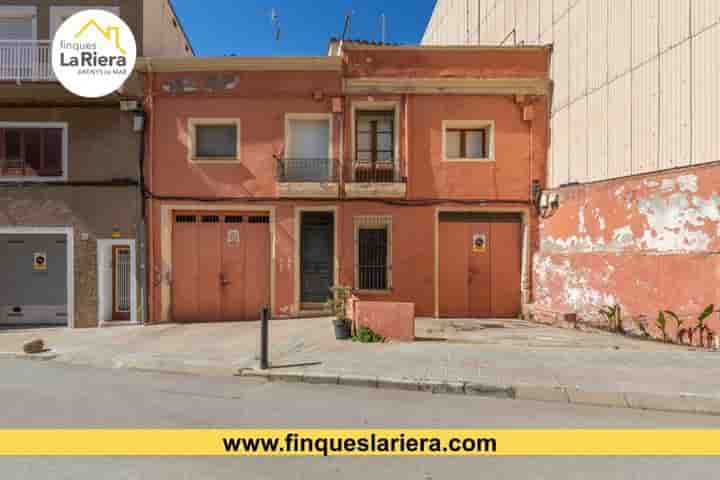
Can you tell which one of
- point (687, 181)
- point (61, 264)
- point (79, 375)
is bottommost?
point (79, 375)

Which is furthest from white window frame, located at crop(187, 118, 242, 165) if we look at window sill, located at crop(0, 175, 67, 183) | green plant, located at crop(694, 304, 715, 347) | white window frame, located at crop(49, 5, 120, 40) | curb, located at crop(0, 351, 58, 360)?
green plant, located at crop(694, 304, 715, 347)

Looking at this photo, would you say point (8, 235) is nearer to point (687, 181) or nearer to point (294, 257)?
point (294, 257)

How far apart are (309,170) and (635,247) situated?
7.68m

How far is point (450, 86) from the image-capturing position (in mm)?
10758

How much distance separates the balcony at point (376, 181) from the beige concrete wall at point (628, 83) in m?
4.08

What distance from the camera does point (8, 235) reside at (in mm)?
11258

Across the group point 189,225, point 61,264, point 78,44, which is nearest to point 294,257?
point 189,225

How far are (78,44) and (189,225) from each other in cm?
556

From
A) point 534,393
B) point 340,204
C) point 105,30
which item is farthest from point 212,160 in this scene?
point 534,393

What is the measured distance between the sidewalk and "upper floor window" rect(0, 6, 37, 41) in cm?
812

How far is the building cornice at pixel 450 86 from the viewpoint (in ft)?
35.1

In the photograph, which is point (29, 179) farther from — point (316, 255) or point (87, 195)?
point (316, 255)

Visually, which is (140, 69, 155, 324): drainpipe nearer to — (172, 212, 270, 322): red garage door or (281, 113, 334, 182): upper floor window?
(172, 212, 270, 322): red garage door

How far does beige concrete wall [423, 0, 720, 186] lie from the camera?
695 centimetres
